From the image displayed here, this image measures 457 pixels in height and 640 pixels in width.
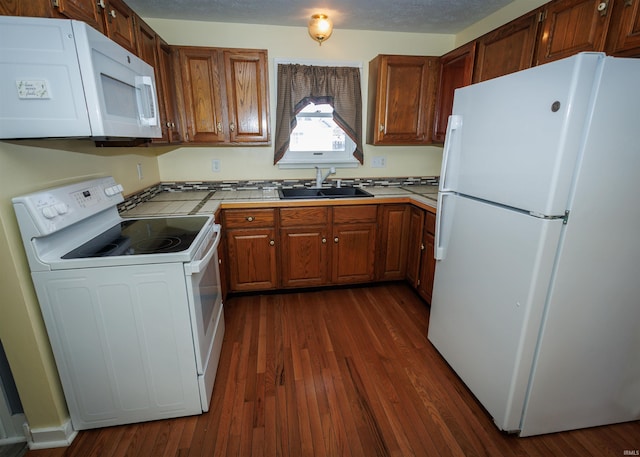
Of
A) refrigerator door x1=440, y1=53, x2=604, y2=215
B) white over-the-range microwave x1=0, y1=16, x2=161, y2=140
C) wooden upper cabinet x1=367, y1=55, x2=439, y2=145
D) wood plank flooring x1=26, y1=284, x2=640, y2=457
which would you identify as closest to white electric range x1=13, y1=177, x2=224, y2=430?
wood plank flooring x1=26, y1=284, x2=640, y2=457

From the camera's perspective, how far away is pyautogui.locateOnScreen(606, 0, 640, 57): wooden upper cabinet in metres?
1.27

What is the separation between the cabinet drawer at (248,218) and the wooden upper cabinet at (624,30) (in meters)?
2.17

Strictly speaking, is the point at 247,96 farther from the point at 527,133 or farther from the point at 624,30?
the point at 624,30

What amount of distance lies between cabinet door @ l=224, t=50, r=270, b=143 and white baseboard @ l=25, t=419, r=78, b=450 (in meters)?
2.11

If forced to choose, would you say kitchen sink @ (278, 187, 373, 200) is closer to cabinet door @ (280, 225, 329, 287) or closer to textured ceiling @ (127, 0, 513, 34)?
cabinet door @ (280, 225, 329, 287)

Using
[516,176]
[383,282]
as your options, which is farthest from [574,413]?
[383,282]

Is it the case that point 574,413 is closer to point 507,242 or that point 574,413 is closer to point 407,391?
point 407,391

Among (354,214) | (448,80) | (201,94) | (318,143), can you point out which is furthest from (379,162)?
(201,94)

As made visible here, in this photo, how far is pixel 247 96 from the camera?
254 centimetres

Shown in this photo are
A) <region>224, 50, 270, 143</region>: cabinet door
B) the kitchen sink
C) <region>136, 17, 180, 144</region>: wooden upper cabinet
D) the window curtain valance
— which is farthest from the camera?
the kitchen sink

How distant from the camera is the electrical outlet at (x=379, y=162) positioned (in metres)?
3.14

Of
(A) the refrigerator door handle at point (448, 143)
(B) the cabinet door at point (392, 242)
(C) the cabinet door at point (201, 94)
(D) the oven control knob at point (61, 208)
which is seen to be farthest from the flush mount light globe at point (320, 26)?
(D) the oven control knob at point (61, 208)

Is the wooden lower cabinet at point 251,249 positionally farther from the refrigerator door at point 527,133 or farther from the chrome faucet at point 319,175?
the refrigerator door at point 527,133

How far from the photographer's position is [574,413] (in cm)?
147
